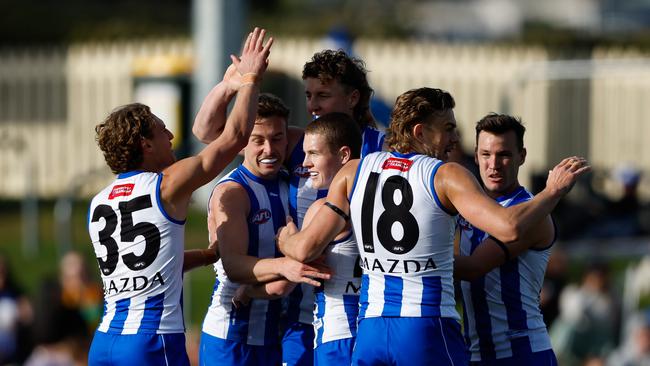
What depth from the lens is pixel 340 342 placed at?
6.34m

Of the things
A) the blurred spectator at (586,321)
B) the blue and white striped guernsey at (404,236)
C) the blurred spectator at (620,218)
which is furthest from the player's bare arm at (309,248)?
the blurred spectator at (620,218)

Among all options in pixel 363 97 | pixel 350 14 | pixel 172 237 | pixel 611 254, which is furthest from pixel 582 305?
pixel 350 14

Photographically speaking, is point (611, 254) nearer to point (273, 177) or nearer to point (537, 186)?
point (537, 186)

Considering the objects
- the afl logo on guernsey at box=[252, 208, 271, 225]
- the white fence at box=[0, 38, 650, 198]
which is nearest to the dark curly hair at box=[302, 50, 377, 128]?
the afl logo on guernsey at box=[252, 208, 271, 225]

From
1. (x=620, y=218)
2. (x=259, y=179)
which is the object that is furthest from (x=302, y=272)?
(x=620, y=218)

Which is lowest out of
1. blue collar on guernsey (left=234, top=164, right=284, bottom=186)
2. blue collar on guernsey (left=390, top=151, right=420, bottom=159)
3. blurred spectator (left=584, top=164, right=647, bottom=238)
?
blurred spectator (left=584, top=164, right=647, bottom=238)

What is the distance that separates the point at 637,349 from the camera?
12.1m

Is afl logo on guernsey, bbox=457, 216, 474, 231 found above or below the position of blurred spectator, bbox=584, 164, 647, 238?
above

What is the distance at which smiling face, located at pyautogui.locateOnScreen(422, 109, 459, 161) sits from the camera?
5996mm

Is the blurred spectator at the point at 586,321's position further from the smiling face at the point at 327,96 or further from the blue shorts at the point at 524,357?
the smiling face at the point at 327,96

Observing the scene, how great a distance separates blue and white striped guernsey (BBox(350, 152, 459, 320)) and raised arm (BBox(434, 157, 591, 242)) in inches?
3.1

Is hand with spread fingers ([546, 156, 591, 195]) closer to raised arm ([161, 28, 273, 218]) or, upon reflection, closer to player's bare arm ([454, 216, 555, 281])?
player's bare arm ([454, 216, 555, 281])

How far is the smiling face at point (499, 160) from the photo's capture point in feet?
20.7

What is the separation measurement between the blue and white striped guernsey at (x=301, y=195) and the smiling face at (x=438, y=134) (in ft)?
2.13
